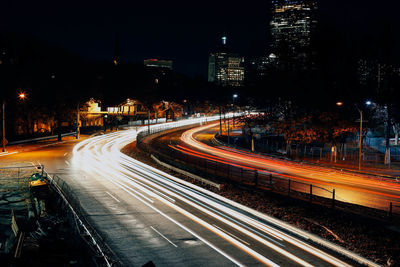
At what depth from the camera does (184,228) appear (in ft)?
48.7

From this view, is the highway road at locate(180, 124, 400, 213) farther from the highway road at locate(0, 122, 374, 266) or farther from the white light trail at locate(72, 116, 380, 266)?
the highway road at locate(0, 122, 374, 266)

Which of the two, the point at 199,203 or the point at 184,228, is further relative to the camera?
the point at 199,203

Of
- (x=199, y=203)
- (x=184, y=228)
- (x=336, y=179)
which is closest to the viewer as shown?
(x=184, y=228)

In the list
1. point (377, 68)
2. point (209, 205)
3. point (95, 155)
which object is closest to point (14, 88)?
point (95, 155)

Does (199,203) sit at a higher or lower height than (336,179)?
higher

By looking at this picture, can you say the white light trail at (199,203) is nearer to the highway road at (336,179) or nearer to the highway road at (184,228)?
the highway road at (184,228)

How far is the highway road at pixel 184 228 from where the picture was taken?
1170 cm

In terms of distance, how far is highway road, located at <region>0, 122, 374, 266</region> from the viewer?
1170 centimetres

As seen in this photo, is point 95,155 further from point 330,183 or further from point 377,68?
point 377,68

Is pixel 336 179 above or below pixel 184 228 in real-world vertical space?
below

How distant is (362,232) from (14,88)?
54060mm

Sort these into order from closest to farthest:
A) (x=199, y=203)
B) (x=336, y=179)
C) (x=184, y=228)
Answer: (x=184, y=228)
(x=199, y=203)
(x=336, y=179)

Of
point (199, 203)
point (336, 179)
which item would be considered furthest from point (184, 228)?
point (336, 179)

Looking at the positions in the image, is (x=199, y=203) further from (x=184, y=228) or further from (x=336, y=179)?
(x=336, y=179)
